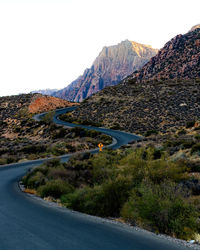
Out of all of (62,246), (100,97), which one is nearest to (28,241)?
(62,246)

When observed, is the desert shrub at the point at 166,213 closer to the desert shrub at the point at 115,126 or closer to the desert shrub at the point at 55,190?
the desert shrub at the point at 55,190

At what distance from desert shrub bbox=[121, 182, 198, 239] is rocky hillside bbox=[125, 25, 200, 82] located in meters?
92.3

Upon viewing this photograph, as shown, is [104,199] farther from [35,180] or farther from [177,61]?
[177,61]

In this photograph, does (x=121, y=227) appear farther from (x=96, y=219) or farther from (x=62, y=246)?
(x=62, y=246)

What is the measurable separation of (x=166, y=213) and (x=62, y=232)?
114 inches

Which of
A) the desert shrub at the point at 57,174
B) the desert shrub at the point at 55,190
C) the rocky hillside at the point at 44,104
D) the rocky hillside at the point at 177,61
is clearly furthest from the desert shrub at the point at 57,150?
the rocky hillside at the point at 177,61

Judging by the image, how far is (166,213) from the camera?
21.9 ft

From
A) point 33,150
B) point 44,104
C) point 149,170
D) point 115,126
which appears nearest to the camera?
point 149,170

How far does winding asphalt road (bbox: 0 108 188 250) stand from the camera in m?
5.83

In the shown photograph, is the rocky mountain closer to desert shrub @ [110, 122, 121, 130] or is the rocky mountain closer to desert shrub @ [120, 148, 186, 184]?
desert shrub @ [110, 122, 121, 130]

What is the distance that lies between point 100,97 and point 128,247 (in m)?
76.9

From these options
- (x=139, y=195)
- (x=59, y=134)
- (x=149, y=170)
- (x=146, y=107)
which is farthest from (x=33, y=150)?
(x=146, y=107)

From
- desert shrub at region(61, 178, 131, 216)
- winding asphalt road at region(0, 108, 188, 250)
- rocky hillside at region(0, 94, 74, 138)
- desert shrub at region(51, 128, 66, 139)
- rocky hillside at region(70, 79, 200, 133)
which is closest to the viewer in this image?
winding asphalt road at region(0, 108, 188, 250)

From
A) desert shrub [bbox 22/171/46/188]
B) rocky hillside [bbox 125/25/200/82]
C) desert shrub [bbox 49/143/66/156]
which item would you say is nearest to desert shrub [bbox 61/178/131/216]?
desert shrub [bbox 22/171/46/188]
